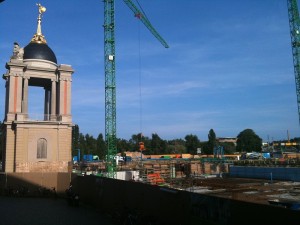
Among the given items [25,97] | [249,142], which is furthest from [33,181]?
[249,142]

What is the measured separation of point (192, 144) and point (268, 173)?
107 meters

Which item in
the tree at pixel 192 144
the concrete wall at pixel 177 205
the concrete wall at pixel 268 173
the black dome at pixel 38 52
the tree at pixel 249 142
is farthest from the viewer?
the tree at pixel 249 142

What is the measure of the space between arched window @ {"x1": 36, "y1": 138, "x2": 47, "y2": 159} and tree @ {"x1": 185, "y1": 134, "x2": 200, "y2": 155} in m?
119

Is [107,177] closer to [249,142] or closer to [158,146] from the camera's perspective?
[158,146]

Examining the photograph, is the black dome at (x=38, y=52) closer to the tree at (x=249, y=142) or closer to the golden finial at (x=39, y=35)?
the golden finial at (x=39, y=35)

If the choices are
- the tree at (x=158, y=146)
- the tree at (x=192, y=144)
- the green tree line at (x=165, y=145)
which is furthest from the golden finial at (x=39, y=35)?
the tree at (x=192, y=144)

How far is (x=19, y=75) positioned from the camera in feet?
142

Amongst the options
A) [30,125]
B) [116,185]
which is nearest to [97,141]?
[30,125]

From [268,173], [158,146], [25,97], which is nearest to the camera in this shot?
[25,97]

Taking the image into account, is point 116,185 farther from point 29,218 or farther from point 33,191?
point 33,191

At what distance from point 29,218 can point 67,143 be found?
23990 millimetres

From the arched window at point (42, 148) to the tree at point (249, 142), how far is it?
14832 cm

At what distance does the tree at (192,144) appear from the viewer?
157375mm

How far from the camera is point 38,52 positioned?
45.8 metres
